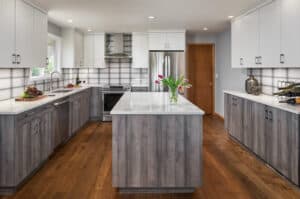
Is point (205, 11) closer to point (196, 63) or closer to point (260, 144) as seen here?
point (260, 144)

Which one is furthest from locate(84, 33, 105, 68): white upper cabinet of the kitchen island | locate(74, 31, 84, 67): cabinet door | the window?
the kitchen island

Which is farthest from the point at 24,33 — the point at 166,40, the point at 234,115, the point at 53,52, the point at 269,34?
the point at 166,40

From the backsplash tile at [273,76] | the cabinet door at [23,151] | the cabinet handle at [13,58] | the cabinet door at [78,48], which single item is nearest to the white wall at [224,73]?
the backsplash tile at [273,76]

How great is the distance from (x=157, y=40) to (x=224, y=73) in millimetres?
2003

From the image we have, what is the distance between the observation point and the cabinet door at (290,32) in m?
3.86

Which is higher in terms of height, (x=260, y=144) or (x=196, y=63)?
(x=196, y=63)

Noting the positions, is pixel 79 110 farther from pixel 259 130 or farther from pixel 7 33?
pixel 259 130

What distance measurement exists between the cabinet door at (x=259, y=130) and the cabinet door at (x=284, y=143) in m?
0.13

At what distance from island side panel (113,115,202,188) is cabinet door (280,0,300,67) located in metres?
1.66

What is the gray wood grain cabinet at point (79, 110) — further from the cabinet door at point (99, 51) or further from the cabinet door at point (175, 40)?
the cabinet door at point (175, 40)

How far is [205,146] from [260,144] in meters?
1.21

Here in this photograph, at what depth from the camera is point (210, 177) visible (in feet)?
12.7

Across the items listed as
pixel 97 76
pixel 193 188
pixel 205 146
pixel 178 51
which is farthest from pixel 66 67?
pixel 193 188

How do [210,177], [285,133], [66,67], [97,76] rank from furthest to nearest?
[97,76] < [66,67] < [210,177] < [285,133]
